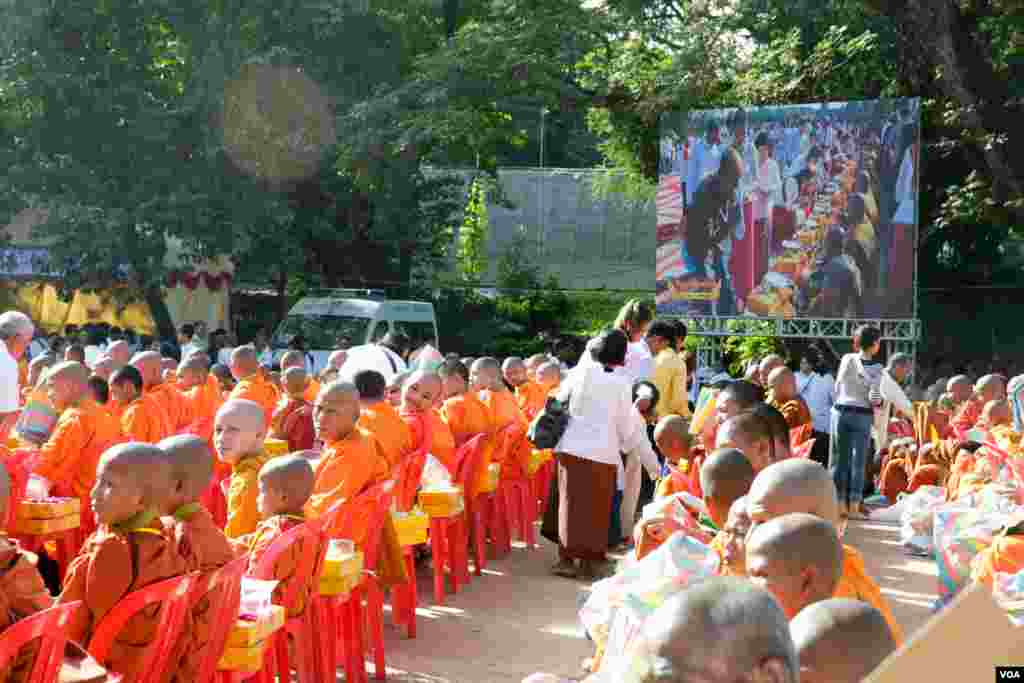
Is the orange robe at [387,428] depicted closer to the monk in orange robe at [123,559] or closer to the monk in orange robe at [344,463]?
the monk in orange robe at [344,463]

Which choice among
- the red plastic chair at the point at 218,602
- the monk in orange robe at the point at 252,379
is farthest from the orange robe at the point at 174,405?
the red plastic chair at the point at 218,602

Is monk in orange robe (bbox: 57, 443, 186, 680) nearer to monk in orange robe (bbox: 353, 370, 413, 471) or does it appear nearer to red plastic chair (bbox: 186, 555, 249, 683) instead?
red plastic chair (bbox: 186, 555, 249, 683)

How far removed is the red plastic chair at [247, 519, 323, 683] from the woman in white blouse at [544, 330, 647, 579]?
332 cm

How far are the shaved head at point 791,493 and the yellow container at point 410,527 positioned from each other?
3.64 m

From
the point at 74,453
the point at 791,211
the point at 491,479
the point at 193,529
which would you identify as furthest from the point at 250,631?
the point at 791,211

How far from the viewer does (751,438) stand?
5008 mm

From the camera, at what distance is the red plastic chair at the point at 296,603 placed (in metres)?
5.13

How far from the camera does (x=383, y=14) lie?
2153 cm

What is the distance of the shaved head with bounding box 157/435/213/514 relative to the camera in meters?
4.71

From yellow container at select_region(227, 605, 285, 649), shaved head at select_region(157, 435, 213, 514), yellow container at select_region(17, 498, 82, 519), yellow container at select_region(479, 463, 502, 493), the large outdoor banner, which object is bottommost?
yellow container at select_region(479, 463, 502, 493)

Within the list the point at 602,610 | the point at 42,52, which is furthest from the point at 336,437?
the point at 42,52

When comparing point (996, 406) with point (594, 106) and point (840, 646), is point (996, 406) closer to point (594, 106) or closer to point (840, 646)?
point (840, 646)

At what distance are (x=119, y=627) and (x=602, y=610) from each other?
4.93 ft

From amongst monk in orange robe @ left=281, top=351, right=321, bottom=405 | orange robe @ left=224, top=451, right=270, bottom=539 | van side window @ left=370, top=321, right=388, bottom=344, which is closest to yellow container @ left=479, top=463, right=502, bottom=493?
monk in orange robe @ left=281, top=351, right=321, bottom=405
